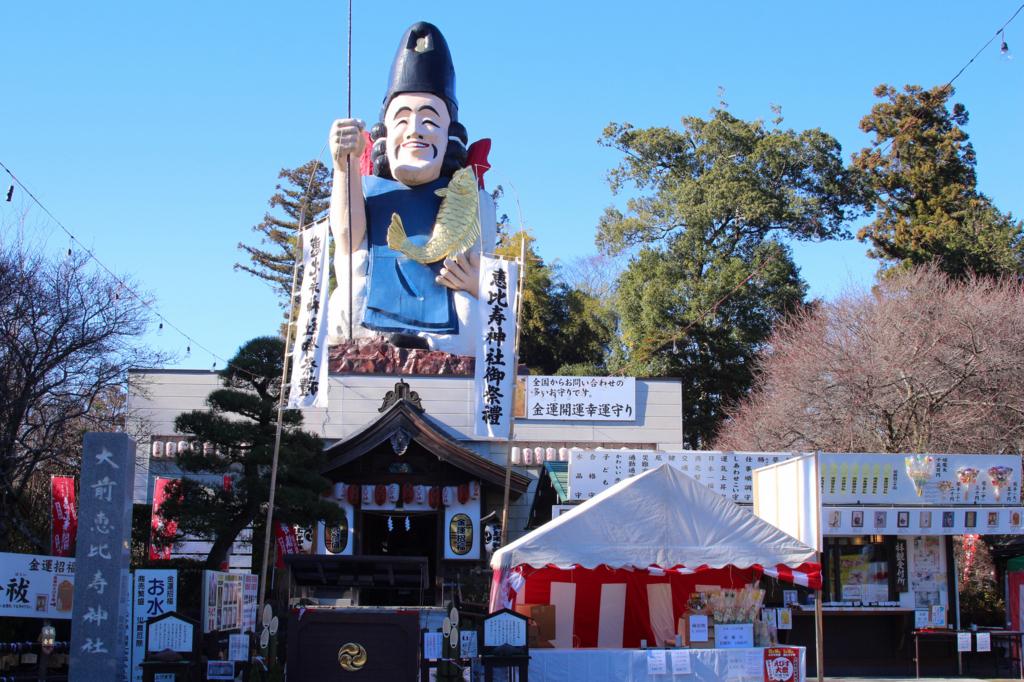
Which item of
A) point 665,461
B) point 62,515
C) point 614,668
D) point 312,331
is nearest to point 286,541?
point 62,515

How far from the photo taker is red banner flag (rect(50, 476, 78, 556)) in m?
17.2

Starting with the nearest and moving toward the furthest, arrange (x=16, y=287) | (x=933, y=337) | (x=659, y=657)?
1. (x=659, y=657)
2. (x=16, y=287)
3. (x=933, y=337)

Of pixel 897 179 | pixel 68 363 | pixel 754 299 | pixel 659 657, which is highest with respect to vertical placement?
pixel 897 179

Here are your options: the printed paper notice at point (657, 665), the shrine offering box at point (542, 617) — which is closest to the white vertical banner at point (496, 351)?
the shrine offering box at point (542, 617)

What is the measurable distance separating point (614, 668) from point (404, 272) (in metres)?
12.3

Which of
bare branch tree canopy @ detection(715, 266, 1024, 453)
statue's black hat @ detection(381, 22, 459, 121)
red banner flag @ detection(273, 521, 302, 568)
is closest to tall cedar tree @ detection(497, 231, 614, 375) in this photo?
bare branch tree canopy @ detection(715, 266, 1024, 453)

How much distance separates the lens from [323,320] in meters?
17.6

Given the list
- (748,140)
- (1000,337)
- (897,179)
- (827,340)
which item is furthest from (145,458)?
(897,179)

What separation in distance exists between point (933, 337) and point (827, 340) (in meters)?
3.56

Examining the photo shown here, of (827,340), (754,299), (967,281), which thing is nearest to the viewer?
(827,340)

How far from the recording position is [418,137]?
23.4m

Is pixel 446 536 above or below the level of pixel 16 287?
below

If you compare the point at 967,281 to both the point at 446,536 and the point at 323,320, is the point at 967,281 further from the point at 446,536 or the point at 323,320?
the point at 323,320

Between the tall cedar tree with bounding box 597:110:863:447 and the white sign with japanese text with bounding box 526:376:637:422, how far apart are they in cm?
1086
